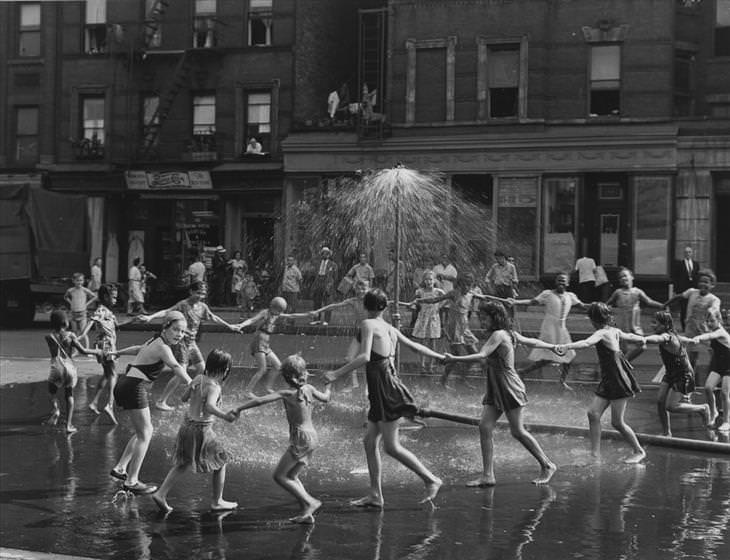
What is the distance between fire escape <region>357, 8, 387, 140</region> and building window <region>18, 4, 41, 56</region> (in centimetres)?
1306

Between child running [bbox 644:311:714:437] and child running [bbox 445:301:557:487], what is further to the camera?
child running [bbox 644:311:714:437]

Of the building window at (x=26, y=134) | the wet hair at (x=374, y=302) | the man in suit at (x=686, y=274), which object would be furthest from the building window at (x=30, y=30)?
the wet hair at (x=374, y=302)

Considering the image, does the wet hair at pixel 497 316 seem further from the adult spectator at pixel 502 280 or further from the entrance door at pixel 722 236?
the entrance door at pixel 722 236

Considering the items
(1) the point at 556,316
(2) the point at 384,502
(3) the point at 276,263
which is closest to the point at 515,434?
(2) the point at 384,502

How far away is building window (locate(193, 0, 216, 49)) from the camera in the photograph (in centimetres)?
3600

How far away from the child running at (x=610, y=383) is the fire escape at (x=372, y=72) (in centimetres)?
2283

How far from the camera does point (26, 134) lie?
1507 inches

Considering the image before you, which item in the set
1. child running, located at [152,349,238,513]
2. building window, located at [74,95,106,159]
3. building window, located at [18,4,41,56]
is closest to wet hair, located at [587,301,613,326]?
child running, located at [152,349,238,513]

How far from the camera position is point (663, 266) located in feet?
96.0

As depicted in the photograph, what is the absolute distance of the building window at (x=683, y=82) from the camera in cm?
3036

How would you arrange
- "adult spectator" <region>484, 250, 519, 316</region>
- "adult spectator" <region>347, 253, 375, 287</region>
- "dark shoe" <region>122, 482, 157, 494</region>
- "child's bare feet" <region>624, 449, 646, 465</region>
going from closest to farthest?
1. "dark shoe" <region>122, 482, 157, 494</region>
2. "child's bare feet" <region>624, 449, 646, 465</region>
3. "adult spectator" <region>484, 250, 519, 316</region>
4. "adult spectator" <region>347, 253, 375, 287</region>

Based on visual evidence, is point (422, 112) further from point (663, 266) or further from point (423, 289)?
point (423, 289)

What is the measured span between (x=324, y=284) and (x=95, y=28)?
674 inches

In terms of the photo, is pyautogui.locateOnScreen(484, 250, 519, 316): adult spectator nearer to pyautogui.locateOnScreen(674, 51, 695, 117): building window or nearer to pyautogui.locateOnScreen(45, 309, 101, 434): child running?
pyautogui.locateOnScreen(45, 309, 101, 434): child running
